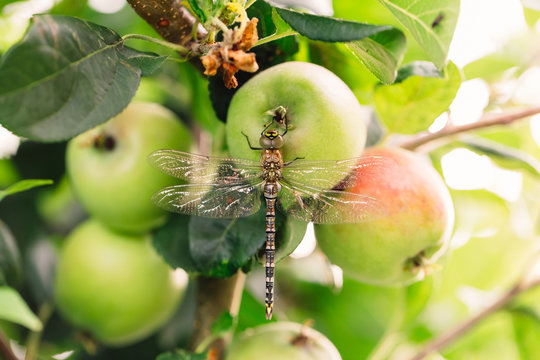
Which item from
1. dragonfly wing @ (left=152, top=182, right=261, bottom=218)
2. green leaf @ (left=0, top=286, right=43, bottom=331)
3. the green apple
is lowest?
the green apple

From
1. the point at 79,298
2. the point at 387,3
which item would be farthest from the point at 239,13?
the point at 79,298

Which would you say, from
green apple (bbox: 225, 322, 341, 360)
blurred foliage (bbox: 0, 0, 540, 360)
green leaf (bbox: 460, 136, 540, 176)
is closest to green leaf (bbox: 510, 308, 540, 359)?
blurred foliage (bbox: 0, 0, 540, 360)

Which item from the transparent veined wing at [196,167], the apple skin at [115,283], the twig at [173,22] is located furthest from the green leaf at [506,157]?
the apple skin at [115,283]

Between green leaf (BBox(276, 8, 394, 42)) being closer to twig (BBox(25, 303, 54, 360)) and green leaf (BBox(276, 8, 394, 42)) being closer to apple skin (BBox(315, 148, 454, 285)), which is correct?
apple skin (BBox(315, 148, 454, 285))

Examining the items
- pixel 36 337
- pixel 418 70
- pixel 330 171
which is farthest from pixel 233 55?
pixel 36 337

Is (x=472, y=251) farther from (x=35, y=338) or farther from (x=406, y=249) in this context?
(x=35, y=338)

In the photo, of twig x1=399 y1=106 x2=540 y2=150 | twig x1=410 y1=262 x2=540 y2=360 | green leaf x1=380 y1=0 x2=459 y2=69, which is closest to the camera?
green leaf x1=380 y1=0 x2=459 y2=69

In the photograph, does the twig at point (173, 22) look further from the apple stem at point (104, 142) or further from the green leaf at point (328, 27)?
the apple stem at point (104, 142)

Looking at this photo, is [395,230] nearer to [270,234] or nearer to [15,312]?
[270,234]
